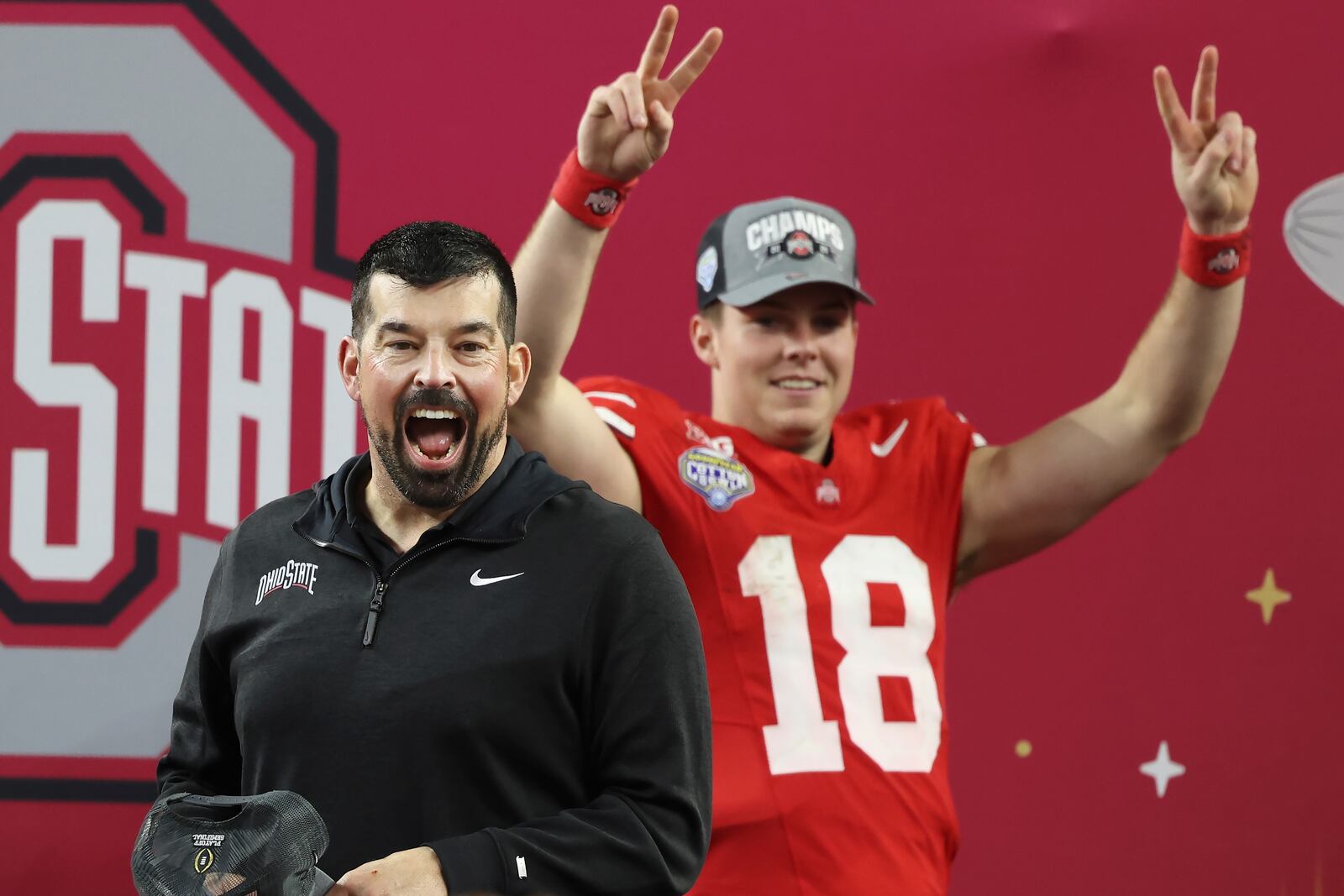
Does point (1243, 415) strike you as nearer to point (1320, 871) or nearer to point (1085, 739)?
point (1085, 739)

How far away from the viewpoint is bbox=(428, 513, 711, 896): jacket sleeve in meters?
0.98

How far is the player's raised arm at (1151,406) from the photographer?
1.60m

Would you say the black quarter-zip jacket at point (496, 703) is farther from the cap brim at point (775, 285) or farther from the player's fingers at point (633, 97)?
the cap brim at point (775, 285)

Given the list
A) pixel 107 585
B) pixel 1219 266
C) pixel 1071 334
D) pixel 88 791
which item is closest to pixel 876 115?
pixel 1071 334

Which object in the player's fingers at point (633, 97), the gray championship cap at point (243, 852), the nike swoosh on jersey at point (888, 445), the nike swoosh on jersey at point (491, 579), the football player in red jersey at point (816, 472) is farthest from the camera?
the nike swoosh on jersey at point (888, 445)

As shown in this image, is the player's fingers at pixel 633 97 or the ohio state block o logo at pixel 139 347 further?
the ohio state block o logo at pixel 139 347

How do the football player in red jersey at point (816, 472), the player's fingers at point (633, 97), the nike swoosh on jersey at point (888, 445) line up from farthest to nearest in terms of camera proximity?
the nike swoosh on jersey at point (888, 445), the football player in red jersey at point (816, 472), the player's fingers at point (633, 97)

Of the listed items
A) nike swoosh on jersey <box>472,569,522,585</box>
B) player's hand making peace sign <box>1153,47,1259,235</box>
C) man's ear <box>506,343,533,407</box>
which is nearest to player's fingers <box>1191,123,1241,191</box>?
player's hand making peace sign <box>1153,47,1259,235</box>

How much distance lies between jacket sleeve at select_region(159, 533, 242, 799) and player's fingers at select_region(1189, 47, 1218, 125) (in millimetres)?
1104

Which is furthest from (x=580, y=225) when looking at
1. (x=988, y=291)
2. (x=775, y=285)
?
(x=988, y=291)

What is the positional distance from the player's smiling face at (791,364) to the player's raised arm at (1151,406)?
0.68ft

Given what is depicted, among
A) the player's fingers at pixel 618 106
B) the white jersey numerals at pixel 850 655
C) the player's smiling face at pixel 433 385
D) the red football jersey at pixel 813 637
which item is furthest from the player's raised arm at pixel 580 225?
the player's smiling face at pixel 433 385

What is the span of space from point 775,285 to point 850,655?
16.6 inches

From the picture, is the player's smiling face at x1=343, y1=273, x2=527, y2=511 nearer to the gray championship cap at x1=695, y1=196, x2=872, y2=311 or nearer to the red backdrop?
the gray championship cap at x1=695, y1=196, x2=872, y2=311
